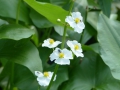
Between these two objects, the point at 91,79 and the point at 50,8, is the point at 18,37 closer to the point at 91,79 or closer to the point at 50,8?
the point at 50,8

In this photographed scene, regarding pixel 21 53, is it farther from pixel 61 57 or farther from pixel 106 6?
pixel 106 6

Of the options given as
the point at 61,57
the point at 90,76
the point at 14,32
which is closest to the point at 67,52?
the point at 61,57

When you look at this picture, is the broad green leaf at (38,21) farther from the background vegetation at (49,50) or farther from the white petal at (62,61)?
the white petal at (62,61)

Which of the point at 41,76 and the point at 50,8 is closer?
the point at 41,76

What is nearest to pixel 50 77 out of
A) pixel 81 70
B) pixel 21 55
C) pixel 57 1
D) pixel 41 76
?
pixel 41 76

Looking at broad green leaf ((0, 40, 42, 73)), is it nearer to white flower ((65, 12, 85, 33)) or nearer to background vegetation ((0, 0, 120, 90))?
background vegetation ((0, 0, 120, 90))

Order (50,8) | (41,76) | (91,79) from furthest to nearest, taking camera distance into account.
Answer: (91,79), (50,8), (41,76)
